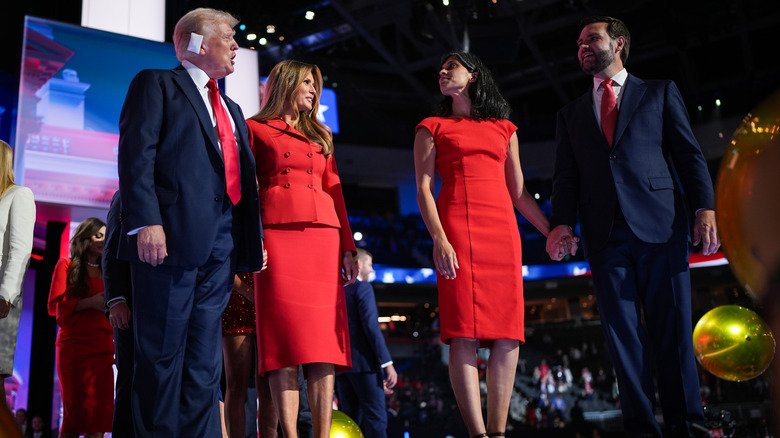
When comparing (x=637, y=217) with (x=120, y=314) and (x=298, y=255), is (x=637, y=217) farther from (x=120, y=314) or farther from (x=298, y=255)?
(x=120, y=314)

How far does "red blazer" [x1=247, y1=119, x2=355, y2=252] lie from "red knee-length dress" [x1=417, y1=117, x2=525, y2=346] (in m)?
0.47

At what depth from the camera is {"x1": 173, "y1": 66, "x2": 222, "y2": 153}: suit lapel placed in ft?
8.11

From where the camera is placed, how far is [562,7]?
Answer: 12.6 m

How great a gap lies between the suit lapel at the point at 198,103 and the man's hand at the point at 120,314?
76 cm

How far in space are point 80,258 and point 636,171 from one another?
295 cm

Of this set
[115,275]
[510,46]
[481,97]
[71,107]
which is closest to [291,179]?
[115,275]

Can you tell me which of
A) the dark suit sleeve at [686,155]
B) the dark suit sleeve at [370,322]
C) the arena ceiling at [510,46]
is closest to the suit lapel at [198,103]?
the dark suit sleeve at [686,155]

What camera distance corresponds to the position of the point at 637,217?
111 inches


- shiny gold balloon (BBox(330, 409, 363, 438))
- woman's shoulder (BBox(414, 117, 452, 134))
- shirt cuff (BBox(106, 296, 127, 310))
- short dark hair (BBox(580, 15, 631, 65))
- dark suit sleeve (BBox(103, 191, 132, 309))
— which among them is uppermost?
short dark hair (BBox(580, 15, 631, 65))

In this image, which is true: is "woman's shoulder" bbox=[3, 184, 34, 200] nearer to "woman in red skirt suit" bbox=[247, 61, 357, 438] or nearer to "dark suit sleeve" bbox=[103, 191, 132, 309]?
"dark suit sleeve" bbox=[103, 191, 132, 309]

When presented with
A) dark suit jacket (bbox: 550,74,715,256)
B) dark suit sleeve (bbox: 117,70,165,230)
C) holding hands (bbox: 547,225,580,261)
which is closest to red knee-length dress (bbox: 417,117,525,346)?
holding hands (bbox: 547,225,580,261)

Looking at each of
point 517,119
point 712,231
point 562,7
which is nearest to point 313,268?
point 712,231

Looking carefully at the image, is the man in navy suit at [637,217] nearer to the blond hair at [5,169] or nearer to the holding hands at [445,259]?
the holding hands at [445,259]

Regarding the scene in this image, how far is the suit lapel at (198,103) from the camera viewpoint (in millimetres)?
2473
